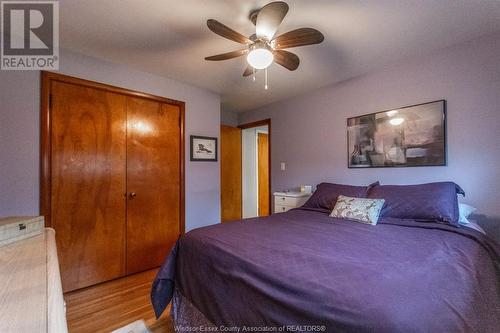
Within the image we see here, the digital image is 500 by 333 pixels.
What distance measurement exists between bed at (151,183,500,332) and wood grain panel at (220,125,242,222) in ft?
7.96

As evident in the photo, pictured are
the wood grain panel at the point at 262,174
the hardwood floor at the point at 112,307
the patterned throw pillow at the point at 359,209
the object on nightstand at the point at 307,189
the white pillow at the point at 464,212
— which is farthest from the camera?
the wood grain panel at the point at 262,174

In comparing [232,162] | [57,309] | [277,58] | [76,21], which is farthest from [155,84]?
[57,309]

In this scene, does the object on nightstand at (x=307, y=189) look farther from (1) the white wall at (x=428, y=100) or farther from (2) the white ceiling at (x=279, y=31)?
(2) the white ceiling at (x=279, y=31)

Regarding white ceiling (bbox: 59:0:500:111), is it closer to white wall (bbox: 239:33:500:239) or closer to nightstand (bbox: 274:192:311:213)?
white wall (bbox: 239:33:500:239)

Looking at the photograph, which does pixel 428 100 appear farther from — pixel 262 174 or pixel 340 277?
pixel 262 174

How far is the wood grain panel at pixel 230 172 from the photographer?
421 centimetres

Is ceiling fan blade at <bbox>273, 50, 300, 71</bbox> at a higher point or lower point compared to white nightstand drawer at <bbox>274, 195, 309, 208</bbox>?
higher

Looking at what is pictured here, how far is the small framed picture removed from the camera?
10.1 ft

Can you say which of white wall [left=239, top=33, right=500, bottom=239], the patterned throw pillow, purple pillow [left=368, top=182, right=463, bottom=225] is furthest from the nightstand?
purple pillow [left=368, top=182, right=463, bottom=225]

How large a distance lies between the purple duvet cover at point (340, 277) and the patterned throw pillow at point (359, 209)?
17 cm

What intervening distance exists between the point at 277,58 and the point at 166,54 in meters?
1.11

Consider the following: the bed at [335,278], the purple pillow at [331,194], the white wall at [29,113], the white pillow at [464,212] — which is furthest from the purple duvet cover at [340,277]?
the white wall at [29,113]

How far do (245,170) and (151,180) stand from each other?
223 centimetres

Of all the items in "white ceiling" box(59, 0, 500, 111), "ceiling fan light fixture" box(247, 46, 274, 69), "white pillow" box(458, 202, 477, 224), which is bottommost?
"white pillow" box(458, 202, 477, 224)
